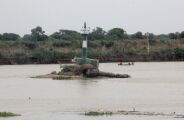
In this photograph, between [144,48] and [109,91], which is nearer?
[109,91]

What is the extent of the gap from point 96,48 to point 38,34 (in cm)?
2371

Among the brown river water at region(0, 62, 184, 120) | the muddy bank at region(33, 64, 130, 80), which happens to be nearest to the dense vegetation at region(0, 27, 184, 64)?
the muddy bank at region(33, 64, 130, 80)

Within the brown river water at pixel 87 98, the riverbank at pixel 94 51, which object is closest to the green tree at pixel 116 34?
the riverbank at pixel 94 51

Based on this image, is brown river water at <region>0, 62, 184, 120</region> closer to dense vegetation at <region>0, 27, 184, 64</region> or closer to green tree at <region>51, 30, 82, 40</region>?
dense vegetation at <region>0, 27, 184, 64</region>

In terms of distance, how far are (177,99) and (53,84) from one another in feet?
50.3

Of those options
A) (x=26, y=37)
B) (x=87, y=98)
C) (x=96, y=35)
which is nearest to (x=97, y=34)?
(x=96, y=35)

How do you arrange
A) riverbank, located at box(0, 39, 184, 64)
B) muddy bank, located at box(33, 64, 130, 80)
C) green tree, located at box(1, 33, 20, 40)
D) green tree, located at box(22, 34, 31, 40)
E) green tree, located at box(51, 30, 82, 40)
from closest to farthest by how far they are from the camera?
muddy bank, located at box(33, 64, 130, 80) → riverbank, located at box(0, 39, 184, 64) → green tree, located at box(51, 30, 82, 40) → green tree, located at box(22, 34, 31, 40) → green tree, located at box(1, 33, 20, 40)

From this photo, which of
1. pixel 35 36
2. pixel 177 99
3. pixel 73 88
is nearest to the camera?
pixel 177 99

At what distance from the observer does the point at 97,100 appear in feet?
118

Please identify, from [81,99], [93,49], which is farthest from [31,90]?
[93,49]

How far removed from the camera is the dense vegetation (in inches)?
4075

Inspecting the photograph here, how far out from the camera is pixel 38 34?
451 feet

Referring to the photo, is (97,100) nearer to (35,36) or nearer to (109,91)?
(109,91)

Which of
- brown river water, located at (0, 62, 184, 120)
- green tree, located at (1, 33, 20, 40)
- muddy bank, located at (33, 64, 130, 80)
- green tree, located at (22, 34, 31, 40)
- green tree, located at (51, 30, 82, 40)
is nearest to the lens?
brown river water, located at (0, 62, 184, 120)
